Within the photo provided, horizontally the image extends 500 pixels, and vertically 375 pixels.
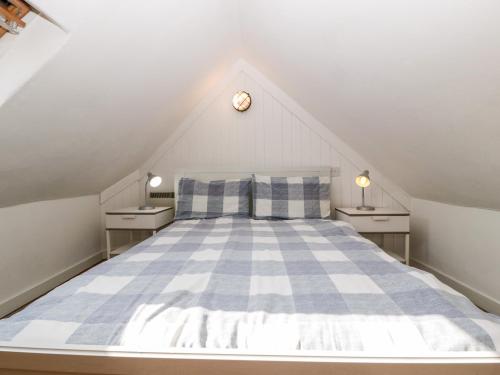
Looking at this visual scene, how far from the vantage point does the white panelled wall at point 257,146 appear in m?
3.00

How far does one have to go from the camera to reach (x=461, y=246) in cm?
226

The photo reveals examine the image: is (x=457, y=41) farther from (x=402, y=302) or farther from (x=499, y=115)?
(x=402, y=302)

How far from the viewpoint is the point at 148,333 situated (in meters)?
0.79

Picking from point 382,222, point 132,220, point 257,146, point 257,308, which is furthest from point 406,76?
point 132,220

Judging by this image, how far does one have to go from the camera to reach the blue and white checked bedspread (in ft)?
2.50

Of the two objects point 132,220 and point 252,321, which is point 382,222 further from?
point 132,220

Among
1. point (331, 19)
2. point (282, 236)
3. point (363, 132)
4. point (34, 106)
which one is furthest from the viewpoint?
point (363, 132)

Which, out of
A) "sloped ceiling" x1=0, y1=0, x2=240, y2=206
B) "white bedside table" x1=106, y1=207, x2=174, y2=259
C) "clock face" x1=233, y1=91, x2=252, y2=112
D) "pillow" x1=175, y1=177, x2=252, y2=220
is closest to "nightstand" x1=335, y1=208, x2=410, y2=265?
"pillow" x1=175, y1=177, x2=252, y2=220

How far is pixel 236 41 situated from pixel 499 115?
6.95 feet

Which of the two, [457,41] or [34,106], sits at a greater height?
[457,41]

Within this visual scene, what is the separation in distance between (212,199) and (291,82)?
122 centimetres

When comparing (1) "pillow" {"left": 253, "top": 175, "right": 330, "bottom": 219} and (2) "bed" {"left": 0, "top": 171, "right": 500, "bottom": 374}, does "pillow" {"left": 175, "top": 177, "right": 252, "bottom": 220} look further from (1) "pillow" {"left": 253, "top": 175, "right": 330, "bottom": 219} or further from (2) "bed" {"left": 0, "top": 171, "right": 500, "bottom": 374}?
(2) "bed" {"left": 0, "top": 171, "right": 500, "bottom": 374}

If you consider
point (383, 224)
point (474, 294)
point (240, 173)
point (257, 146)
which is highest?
point (257, 146)

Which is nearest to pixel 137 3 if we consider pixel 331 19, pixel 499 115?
pixel 331 19
